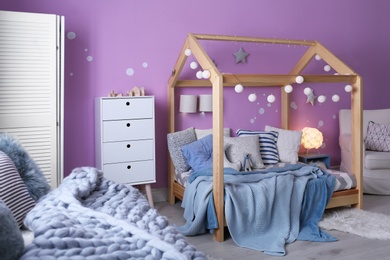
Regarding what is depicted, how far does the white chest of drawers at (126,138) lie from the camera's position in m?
3.41

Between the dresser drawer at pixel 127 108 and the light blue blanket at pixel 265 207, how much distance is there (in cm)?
72

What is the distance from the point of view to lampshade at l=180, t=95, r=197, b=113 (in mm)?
3922

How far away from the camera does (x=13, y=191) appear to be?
61.6 inches

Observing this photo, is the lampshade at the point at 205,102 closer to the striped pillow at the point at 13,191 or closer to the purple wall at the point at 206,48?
the purple wall at the point at 206,48

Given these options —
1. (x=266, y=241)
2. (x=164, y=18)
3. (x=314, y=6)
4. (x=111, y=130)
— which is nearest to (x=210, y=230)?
(x=266, y=241)

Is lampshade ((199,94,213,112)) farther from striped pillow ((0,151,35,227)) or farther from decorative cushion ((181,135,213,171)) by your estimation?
striped pillow ((0,151,35,227))

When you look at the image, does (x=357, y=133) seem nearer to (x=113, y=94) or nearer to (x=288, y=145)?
(x=288, y=145)

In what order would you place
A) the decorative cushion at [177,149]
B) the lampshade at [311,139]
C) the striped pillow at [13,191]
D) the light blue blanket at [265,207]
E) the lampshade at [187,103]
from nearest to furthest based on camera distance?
the striped pillow at [13,191]
the light blue blanket at [265,207]
the decorative cushion at [177,149]
the lampshade at [187,103]
the lampshade at [311,139]

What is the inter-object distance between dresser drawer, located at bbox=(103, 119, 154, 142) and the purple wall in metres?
0.37

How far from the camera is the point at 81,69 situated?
3639 millimetres

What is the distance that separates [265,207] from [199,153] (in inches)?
37.2

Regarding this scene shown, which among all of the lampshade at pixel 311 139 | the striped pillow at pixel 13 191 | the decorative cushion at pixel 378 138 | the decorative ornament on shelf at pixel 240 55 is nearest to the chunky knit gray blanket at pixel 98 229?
the striped pillow at pixel 13 191

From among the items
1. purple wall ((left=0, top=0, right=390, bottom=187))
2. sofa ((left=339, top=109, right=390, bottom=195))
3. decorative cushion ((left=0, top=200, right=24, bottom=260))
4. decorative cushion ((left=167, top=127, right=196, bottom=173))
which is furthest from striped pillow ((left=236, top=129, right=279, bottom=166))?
decorative cushion ((left=0, top=200, right=24, bottom=260))

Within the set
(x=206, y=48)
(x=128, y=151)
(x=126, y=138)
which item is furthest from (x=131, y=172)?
(x=206, y=48)
